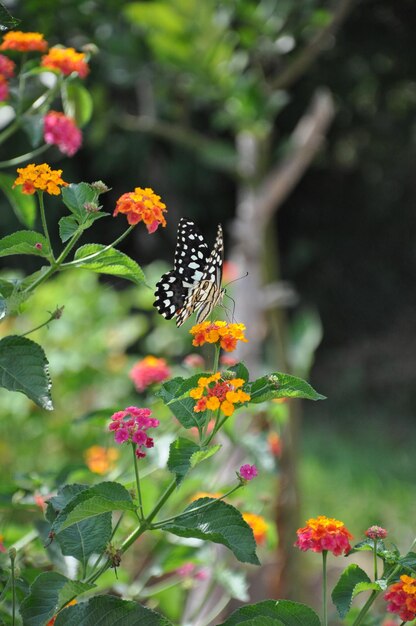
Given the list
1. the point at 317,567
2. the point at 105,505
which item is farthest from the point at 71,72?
the point at 317,567

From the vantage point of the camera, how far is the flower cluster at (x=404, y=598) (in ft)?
2.72

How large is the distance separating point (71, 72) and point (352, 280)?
5.24m

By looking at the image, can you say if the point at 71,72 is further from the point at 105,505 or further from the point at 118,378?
the point at 118,378

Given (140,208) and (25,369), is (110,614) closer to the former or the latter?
(25,369)

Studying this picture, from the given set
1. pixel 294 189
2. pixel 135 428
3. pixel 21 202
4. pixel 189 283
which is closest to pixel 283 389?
pixel 135 428

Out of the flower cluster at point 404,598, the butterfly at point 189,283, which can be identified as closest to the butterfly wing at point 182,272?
the butterfly at point 189,283

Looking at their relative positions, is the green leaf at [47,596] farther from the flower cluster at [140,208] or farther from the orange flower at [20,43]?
the orange flower at [20,43]

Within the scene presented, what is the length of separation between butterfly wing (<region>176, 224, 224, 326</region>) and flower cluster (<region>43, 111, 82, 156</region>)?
28 cm

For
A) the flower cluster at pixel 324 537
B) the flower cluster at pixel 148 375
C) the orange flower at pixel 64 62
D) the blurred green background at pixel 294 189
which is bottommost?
the blurred green background at pixel 294 189

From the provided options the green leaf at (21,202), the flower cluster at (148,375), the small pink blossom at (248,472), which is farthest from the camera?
the flower cluster at (148,375)

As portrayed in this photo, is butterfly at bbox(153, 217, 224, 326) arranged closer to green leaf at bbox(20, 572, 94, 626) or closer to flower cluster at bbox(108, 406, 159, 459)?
flower cluster at bbox(108, 406, 159, 459)

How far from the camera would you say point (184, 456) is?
0.83 metres

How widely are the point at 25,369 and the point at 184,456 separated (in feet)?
0.61

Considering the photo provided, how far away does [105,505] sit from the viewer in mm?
782
